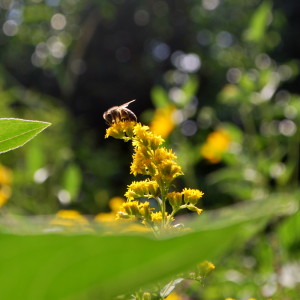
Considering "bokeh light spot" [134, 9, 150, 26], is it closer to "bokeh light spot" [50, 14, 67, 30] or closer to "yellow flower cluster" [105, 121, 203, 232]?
"bokeh light spot" [50, 14, 67, 30]

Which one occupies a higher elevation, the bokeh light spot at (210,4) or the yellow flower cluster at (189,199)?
the bokeh light spot at (210,4)

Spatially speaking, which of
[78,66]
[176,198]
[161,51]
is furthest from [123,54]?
[176,198]

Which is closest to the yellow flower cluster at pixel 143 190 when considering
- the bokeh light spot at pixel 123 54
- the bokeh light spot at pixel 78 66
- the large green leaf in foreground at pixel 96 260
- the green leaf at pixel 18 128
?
the green leaf at pixel 18 128

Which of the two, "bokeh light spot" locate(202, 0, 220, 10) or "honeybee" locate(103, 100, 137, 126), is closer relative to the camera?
"honeybee" locate(103, 100, 137, 126)

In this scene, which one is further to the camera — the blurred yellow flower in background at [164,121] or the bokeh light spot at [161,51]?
the bokeh light spot at [161,51]

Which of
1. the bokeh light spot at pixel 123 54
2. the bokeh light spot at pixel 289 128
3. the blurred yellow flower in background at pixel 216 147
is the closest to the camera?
the bokeh light spot at pixel 289 128

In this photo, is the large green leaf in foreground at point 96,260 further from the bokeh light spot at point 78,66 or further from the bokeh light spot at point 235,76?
the bokeh light spot at point 78,66

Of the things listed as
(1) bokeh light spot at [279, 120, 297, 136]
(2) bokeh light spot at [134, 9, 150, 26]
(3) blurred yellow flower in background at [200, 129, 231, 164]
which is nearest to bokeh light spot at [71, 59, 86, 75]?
(2) bokeh light spot at [134, 9, 150, 26]

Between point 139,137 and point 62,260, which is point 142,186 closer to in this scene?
point 139,137

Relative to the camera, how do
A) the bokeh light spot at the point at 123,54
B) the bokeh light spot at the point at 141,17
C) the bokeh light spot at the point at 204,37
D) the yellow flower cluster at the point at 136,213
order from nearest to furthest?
1. the yellow flower cluster at the point at 136,213
2. the bokeh light spot at the point at 204,37
3. the bokeh light spot at the point at 123,54
4. the bokeh light spot at the point at 141,17

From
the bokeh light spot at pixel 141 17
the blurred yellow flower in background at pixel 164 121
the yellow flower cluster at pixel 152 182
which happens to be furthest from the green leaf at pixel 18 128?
the bokeh light spot at pixel 141 17

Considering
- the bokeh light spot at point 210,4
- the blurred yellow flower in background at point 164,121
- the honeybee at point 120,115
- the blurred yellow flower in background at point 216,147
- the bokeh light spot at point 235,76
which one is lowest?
the blurred yellow flower in background at point 216,147
